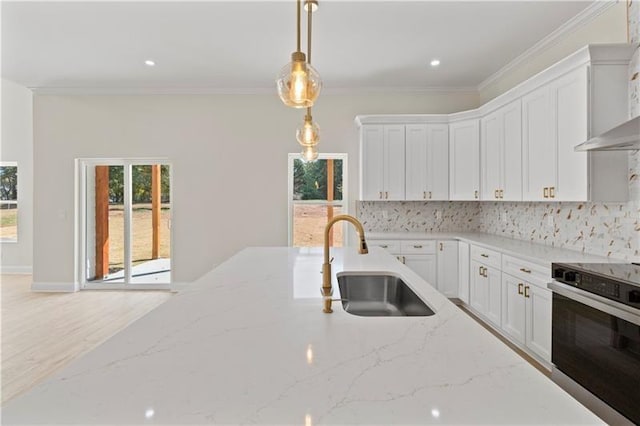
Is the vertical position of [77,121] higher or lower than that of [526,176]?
higher

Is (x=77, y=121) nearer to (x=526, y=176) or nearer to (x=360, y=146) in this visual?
(x=360, y=146)

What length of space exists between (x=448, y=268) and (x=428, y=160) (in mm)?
1408

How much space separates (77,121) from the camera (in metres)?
5.12

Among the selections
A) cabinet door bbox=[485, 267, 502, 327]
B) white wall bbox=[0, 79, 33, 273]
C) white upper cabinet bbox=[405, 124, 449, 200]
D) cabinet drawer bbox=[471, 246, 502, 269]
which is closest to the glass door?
white wall bbox=[0, 79, 33, 273]

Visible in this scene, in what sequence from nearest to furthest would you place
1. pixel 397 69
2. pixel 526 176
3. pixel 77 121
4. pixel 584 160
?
pixel 584 160, pixel 526 176, pixel 397 69, pixel 77 121

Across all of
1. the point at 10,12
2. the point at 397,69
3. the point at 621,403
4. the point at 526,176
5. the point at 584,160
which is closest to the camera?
the point at 621,403

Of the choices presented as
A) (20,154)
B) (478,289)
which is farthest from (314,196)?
(20,154)

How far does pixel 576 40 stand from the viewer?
10.6ft

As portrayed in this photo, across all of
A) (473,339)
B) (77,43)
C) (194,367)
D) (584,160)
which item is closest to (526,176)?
(584,160)

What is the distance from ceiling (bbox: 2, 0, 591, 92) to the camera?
2.98 m

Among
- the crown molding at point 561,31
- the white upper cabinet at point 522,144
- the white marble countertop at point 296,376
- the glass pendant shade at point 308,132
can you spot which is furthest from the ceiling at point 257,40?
the white marble countertop at point 296,376

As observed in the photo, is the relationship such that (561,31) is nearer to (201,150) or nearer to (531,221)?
(531,221)

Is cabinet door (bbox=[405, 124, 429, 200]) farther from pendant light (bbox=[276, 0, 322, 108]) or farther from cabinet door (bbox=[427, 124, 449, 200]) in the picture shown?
pendant light (bbox=[276, 0, 322, 108])

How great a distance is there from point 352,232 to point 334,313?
3828mm
